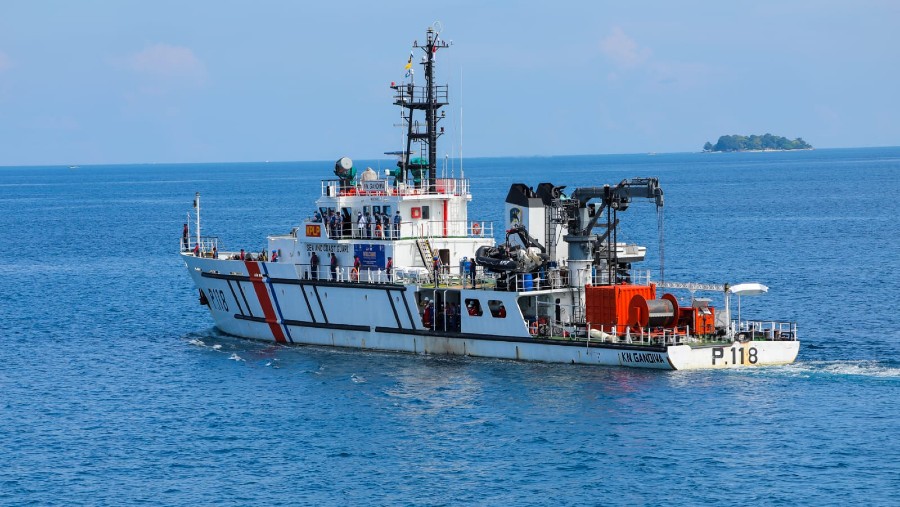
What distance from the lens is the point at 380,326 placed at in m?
50.7

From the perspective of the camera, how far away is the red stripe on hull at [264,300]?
178 ft

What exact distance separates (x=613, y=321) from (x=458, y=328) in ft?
21.4

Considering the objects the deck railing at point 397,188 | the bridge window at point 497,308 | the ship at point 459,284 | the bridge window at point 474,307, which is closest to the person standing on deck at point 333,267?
the ship at point 459,284

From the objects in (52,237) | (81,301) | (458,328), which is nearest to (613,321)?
(458,328)

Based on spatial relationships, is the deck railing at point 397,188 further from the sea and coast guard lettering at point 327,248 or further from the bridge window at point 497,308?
the bridge window at point 497,308

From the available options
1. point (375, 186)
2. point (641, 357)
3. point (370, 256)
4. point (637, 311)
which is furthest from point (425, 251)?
point (641, 357)

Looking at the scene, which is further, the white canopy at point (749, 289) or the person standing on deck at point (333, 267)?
the person standing on deck at point (333, 267)

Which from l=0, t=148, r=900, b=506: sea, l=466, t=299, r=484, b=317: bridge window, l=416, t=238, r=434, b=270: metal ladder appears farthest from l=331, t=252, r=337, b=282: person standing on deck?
l=466, t=299, r=484, b=317: bridge window

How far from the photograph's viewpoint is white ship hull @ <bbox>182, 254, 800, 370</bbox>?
44.5 metres

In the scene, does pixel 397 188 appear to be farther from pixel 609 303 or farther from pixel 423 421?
pixel 423 421

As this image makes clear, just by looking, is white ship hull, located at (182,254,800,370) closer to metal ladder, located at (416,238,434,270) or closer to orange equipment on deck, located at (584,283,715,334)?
orange equipment on deck, located at (584,283,715,334)

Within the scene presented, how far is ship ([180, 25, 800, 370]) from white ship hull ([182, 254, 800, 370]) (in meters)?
0.05

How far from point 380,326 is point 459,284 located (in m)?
3.69

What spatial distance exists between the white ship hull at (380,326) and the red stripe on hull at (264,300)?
4 centimetres
